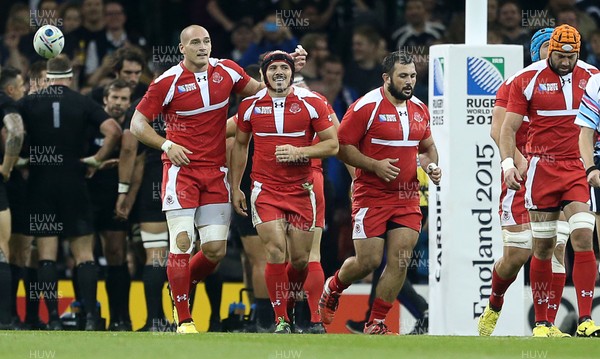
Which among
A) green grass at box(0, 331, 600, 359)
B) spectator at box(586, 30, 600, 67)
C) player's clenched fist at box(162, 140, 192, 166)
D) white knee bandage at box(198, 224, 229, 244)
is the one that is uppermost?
spectator at box(586, 30, 600, 67)

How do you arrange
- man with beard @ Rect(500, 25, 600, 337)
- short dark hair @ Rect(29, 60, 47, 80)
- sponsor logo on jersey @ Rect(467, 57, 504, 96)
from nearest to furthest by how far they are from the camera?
man with beard @ Rect(500, 25, 600, 337)
sponsor logo on jersey @ Rect(467, 57, 504, 96)
short dark hair @ Rect(29, 60, 47, 80)


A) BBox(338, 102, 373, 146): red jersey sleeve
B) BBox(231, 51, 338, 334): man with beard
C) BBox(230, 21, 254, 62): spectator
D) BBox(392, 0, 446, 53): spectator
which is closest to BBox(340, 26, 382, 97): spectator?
BBox(392, 0, 446, 53): spectator

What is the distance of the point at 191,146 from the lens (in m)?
13.7

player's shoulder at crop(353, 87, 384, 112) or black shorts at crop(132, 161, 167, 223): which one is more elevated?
player's shoulder at crop(353, 87, 384, 112)

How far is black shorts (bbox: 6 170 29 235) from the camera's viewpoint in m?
16.5

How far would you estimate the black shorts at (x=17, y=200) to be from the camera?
→ 16.5m

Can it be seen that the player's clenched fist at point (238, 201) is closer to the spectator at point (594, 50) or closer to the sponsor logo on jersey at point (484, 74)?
the sponsor logo on jersey at point (484, 74)

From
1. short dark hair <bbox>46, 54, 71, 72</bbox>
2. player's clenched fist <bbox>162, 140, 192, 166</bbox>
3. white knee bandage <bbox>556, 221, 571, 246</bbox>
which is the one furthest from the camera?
short dark hair <bbox>46, 54, 71, 72</bbox>

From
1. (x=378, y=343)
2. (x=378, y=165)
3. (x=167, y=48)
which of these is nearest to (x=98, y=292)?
(x=167, y=48)

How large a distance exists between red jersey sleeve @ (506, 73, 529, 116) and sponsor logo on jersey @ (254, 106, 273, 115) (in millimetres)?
2025

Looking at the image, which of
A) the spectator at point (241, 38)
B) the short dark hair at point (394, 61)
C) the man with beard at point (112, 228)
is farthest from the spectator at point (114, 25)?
the short dark hair at point (394, 61)

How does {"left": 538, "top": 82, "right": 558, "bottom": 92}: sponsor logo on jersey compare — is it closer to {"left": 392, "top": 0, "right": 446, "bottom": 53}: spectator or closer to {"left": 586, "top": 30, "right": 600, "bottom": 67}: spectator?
{"left": 586, "top": 30, "right": 600, "bottom": 67}: spectator

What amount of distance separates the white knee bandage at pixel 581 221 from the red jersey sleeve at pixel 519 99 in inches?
38.3

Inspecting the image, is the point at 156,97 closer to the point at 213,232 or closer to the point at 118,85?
the point at 213,232
